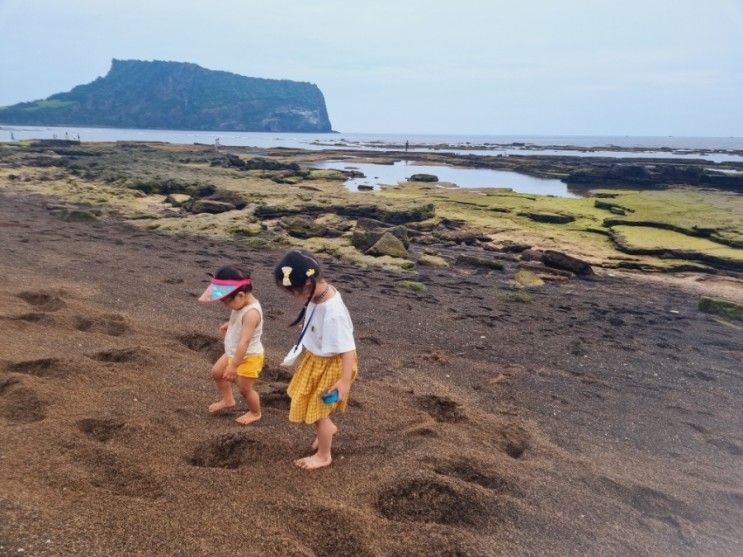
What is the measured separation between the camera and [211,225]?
1325 centimetres

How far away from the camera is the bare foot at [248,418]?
12.4 feet

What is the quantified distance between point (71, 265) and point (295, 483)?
626cm

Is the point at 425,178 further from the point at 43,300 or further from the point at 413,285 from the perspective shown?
the point at 43,300

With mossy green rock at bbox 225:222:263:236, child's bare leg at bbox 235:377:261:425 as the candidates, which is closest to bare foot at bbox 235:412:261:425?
child's bare leg at bbox 235:377:261:425

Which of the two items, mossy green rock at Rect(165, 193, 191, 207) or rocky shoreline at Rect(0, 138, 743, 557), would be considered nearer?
rocky shoreline at Rect(0, 138, 743, 557)

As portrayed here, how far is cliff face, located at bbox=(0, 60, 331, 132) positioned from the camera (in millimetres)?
159500

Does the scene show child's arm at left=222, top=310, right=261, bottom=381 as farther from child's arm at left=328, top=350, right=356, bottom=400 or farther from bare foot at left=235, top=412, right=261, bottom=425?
child's arm at left=328, top=350, right=356, bottom=400

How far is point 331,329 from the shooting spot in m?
3.23

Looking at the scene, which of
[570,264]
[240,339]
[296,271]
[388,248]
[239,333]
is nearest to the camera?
[296,271]

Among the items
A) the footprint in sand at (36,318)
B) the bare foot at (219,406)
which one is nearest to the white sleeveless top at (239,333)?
the bare foot at (219,406)

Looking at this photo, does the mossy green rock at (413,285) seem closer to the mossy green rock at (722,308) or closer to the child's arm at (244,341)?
the mossy green rock at (722,308)

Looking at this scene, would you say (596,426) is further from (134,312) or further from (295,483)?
(134,312)

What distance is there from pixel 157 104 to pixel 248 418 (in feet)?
613

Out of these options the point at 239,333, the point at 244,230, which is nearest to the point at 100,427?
the point at 239,333
